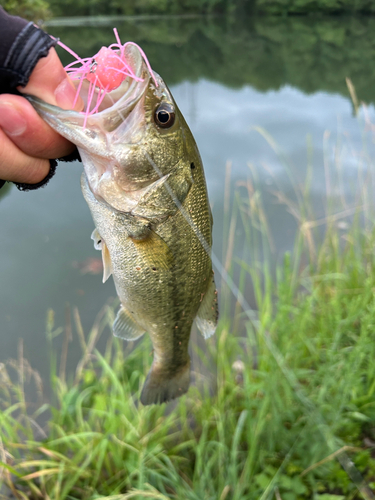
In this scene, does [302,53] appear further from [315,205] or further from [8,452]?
[8,452]

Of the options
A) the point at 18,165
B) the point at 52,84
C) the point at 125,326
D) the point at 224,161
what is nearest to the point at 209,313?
the point at 125,326

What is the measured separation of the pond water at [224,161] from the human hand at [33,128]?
2.39 metres

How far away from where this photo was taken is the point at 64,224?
21.6 feet

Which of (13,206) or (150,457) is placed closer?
(150,457)

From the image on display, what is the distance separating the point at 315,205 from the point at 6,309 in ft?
18.4

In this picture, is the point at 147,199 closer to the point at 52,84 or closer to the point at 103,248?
the point at 103,248

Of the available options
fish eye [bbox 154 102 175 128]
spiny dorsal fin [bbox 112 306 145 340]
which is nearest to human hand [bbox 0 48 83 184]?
fish eye [bbox 154 102 175 128]

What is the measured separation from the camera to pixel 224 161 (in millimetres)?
8734

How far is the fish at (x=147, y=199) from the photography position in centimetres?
120

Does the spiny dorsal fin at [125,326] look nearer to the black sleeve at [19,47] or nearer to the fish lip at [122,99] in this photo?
the fish lip at [122,99]

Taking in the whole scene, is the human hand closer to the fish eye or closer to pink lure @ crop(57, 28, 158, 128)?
pink lure @ crop(57, 28, 158, 128)

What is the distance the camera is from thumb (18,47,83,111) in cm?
101

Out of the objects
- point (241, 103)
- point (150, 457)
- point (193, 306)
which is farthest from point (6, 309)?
point (241, 103)

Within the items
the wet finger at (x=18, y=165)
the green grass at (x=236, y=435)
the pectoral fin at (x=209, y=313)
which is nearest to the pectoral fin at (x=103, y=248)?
the wet finger at (x=18, y=165)
